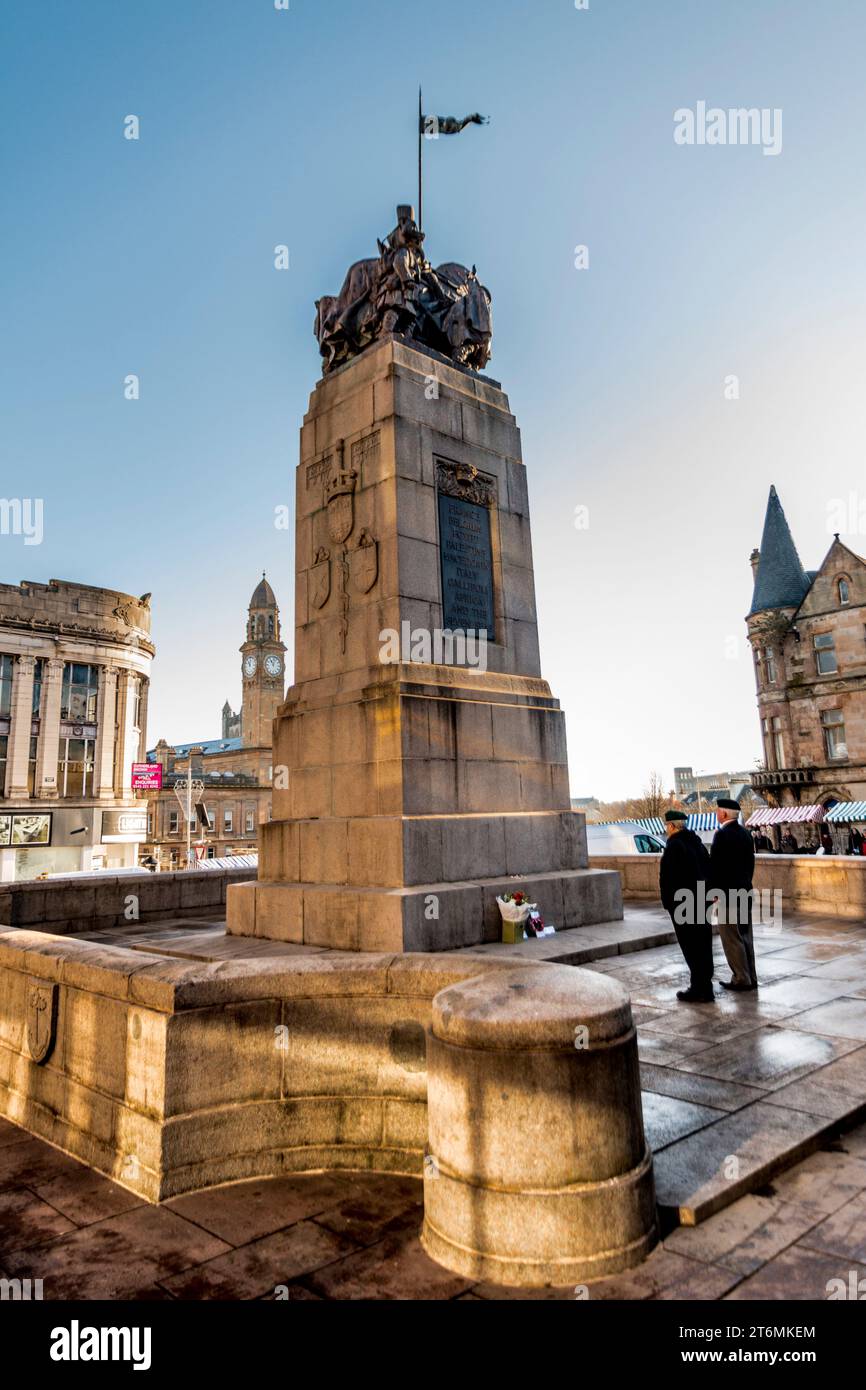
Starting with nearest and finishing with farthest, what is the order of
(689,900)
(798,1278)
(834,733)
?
(798,1278) → (689,900) → (834,733)

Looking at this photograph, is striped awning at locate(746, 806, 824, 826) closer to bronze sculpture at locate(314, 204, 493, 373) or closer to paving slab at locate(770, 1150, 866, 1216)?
bronze sculpture at locate(314, 204, 493, 373)

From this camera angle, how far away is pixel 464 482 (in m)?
10.9

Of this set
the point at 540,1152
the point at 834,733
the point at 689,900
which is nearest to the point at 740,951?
the point at 689,900

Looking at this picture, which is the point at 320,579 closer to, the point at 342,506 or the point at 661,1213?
the point at 342,506

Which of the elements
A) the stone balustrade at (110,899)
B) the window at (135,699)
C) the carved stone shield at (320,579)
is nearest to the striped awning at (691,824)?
the stone balustrade at (110,899)

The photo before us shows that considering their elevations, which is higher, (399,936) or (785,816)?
(785,816)

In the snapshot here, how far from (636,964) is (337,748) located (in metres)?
4.37

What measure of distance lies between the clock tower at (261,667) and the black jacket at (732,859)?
115 metres

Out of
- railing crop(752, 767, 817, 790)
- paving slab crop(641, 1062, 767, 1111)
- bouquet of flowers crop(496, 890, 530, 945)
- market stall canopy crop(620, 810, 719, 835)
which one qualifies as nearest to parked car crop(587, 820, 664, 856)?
market stall canopy crop(620, 810, 719, 835)

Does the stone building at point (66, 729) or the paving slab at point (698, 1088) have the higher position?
the stone building at point (66, 729)

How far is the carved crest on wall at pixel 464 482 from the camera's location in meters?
10.8

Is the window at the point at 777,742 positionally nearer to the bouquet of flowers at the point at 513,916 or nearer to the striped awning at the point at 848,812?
the striped awning at the point at 848,812

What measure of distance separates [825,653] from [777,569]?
785cm
